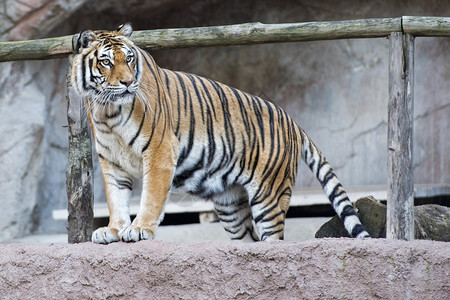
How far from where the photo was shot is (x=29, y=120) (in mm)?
7555

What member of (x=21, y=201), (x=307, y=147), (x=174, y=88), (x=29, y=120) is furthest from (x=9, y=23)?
(x=307, y=147)

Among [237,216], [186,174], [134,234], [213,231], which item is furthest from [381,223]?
[213,231]

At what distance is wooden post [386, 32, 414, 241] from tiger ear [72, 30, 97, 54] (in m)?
1.75

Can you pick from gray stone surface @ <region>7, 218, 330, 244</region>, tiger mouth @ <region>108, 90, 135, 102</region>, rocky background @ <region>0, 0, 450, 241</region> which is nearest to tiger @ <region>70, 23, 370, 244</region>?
tiger mouth @ <region>108, 90, 135, 102</region>

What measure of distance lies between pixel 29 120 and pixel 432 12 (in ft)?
15.1

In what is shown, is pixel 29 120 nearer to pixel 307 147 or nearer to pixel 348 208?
pixel 307 147

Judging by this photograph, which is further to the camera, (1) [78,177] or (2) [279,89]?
(2) [279,89]

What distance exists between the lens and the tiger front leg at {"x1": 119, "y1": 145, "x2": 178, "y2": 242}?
3934 millimetres

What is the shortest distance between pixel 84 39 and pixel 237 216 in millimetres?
1752

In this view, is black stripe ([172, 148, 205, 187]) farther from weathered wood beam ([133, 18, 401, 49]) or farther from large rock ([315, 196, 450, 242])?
large rock ([315, 196, 450, 242])

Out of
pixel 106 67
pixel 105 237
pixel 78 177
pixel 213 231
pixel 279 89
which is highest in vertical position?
pixel 279 89

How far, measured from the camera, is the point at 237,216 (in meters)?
5.11

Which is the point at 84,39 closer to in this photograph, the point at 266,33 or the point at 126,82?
the point at 126,82

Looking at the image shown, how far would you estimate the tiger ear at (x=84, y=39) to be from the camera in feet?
13.6
